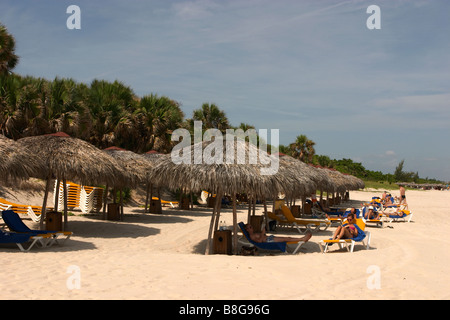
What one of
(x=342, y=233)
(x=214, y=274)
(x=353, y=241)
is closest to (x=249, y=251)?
(x=342, y=233)

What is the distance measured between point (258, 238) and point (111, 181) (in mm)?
5185

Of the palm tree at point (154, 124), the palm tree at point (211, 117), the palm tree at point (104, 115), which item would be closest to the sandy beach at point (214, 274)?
the palm tree at point (104, 115)

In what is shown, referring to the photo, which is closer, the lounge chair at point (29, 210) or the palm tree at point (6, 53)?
the lounge chair at point (29, 210)

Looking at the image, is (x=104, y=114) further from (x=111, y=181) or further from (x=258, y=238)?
(x=258, y=238)

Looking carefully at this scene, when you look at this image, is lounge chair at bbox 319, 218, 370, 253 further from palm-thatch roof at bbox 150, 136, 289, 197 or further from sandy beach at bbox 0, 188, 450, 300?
palm-thatch roof at bbox 150, 136, 289, 197

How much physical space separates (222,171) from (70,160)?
4.62 m

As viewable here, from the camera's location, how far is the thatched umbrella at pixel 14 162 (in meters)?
9.46

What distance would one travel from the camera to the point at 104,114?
24.2 meters

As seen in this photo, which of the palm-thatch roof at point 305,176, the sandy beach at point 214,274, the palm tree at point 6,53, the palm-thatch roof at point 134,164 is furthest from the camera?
the palm tree at point 6,53

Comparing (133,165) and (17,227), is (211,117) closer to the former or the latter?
(133,165)

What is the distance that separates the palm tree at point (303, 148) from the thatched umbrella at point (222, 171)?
28323 mm

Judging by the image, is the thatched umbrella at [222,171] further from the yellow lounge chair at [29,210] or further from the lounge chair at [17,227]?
the yellow lounge chair at [29,210]

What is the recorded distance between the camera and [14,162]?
9.57 metres
